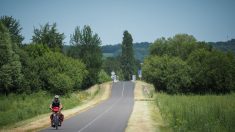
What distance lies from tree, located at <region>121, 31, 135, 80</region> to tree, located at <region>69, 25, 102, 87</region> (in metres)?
29.1

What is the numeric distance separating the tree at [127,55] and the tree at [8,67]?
70991mm

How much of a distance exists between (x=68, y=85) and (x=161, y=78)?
24.5 meters

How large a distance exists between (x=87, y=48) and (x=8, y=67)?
143 ft

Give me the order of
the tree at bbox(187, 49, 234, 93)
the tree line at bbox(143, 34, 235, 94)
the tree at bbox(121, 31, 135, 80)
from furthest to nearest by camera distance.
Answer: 1. the tree at bbox(121, 31, 135, 80)
2. the tree line at bbox(143, 34, 235, 94)
3. the tree at bbox(187, 49, 234, 93)

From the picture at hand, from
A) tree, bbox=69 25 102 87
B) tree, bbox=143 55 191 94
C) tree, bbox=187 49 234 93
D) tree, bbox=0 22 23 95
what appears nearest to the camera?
tree, bbox=0 22 23 95

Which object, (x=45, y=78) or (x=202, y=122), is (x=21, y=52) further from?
(x=202, y=122)

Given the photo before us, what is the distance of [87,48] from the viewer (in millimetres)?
111938

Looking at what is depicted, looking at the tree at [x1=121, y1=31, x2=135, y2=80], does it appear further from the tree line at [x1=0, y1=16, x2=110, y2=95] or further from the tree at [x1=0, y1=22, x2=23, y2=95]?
the tree at [x1=0, y1=22, x2=23, y2=95]

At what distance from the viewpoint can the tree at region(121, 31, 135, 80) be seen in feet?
461

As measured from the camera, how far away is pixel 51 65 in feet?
265

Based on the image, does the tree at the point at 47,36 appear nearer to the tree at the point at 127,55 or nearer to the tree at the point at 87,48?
the tree at the point at 87,48

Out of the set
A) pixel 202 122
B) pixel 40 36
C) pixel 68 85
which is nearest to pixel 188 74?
pixel 68 85

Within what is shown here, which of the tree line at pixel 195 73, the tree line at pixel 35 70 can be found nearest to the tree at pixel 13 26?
the tree line at pixel 35 70

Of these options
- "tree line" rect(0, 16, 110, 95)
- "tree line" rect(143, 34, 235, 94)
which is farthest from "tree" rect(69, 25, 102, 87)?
"tree line" rect(143, 34, 235, 94)
